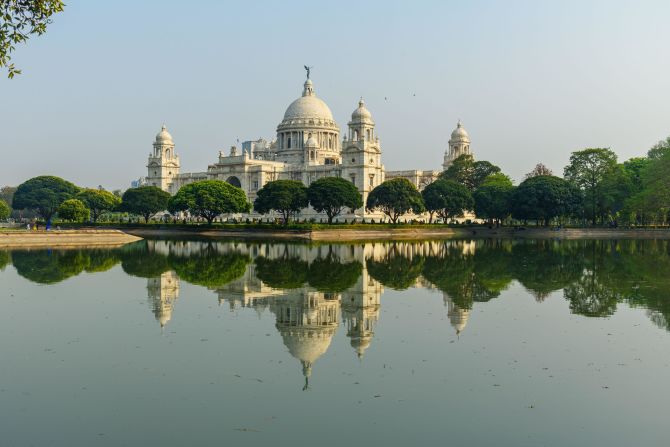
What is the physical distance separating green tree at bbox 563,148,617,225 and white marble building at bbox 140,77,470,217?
100 feet

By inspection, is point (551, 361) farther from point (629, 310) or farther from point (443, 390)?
point (629, 310)

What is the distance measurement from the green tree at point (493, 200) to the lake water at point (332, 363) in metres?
59.7

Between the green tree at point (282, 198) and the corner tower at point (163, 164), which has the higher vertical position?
the corner tower at point (163, 164)

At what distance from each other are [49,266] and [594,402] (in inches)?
1171

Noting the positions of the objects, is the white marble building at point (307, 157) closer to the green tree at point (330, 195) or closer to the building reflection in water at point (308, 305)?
the green tree at point (330, 195)

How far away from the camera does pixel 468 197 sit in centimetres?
8806

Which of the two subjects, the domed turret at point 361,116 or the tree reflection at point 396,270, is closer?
the tree reflection at point 396,270

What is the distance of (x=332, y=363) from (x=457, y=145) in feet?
366

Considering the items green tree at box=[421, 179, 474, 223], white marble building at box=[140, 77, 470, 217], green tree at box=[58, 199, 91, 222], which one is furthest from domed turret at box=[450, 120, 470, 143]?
green tree at box=[58, 199, 91, 222]

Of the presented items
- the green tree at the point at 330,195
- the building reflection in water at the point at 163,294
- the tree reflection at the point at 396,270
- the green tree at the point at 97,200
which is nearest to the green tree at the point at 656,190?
the green tree at the point at 330,195

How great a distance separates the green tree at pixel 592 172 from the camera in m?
83.4

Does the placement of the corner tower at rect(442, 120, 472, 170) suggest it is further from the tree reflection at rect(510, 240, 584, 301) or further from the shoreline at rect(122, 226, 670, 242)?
the tree reflection at rect(510, 240, 584, 301)

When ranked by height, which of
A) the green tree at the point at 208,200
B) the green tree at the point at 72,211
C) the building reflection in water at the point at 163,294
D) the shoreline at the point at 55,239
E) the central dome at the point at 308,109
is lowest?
the building reflection in water at the point at 163,294

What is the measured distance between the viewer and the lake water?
33.5ft
